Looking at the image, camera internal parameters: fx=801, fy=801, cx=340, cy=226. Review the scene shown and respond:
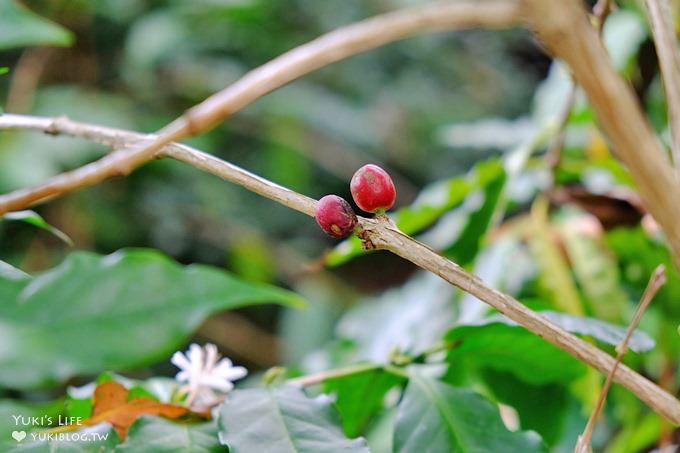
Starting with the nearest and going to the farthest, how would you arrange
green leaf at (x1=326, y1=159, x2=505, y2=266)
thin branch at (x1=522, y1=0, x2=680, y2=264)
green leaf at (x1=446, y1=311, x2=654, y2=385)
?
thin branch at (x1=522, y1=0, x2=680, y2=264), green leaf at (x1=446, y1=311, x2=654, y2=385), green leaf at (x1=326, y1=159, x2=505, y2=266)

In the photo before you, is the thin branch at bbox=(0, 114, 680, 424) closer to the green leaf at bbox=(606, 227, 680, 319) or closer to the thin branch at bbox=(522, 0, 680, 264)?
the thin branch at bbox=(522, 0, 680, 264)

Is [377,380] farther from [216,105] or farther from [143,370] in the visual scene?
[143,370]

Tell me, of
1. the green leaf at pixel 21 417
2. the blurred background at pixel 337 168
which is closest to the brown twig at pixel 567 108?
the blurred background at pixel 337 168

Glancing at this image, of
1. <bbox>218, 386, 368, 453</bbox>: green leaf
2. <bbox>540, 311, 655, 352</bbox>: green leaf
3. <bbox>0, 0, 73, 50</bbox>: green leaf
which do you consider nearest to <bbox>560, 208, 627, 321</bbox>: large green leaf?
<bbox>540, 311, 655, 352</bbox>: green leaf

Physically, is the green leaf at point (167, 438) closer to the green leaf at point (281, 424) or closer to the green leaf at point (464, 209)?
the green leaf at point (281, 424)

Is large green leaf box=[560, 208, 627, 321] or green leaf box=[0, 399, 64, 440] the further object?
large green leaf box=[560, 208, 627, 321]

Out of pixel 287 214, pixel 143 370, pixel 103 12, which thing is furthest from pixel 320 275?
pixel 103 12

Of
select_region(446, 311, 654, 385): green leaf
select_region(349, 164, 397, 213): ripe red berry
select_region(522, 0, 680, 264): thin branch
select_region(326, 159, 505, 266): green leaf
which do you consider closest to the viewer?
select_region(522, 0, 680, 264): thin branch
